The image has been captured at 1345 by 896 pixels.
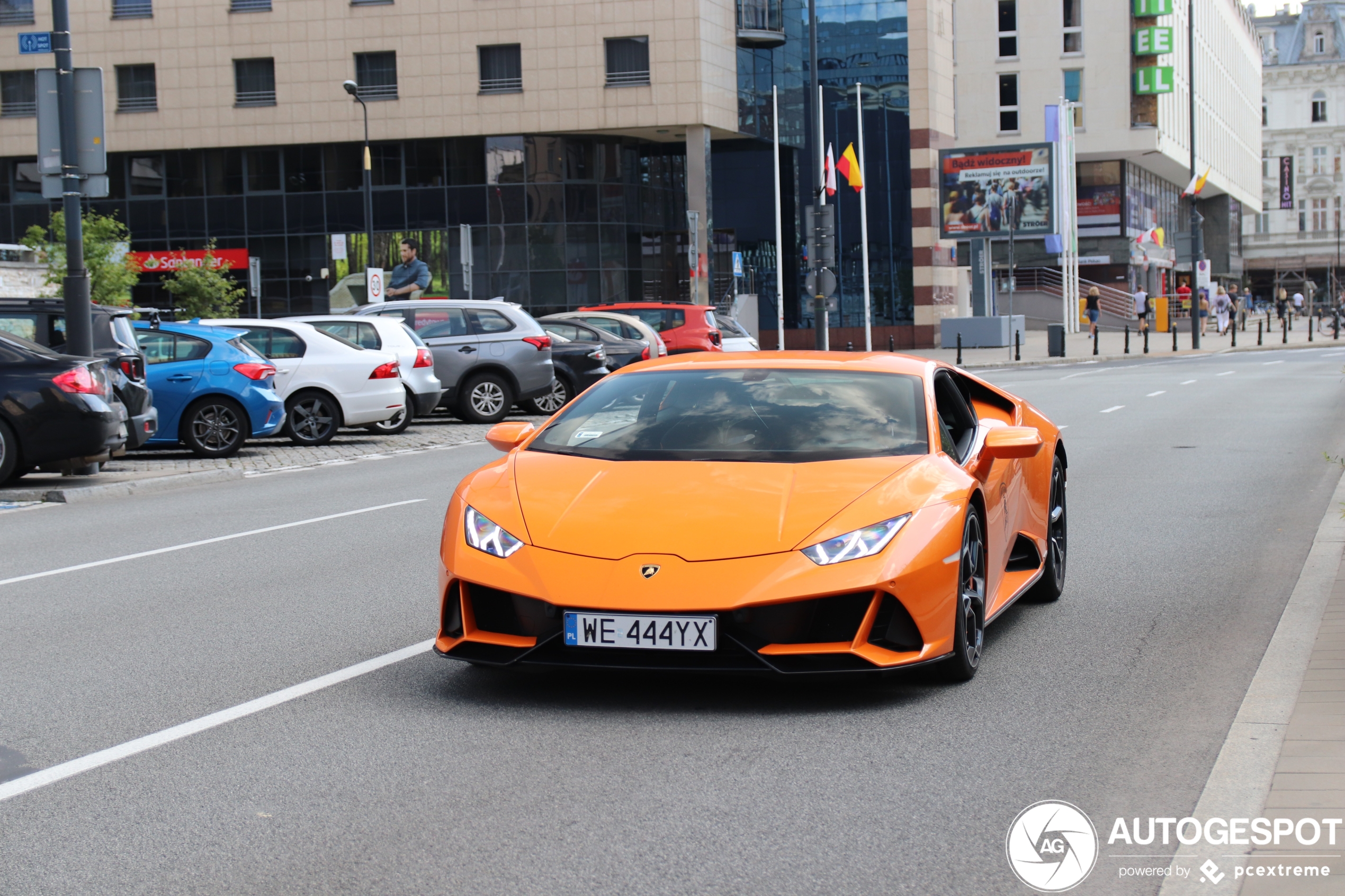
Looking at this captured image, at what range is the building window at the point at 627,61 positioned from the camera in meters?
52.8

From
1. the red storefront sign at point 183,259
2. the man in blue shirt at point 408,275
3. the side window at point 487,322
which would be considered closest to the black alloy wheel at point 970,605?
the side window at point 487,322

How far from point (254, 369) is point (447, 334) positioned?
533cm

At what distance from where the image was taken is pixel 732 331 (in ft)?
108

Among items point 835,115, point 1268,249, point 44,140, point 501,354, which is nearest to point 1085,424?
point 501,354

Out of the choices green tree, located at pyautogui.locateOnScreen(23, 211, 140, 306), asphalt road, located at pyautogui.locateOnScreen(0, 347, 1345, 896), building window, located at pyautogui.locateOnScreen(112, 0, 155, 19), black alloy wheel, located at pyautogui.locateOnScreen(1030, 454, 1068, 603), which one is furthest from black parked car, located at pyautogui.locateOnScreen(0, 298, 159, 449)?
building window, located at pyautogui.locateOnScreen(112, 0, 155, 19)

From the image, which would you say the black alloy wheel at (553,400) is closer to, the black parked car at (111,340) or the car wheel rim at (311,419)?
the car wheel rim at (311,419)

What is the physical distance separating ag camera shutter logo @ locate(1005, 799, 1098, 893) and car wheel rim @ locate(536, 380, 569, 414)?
19.6 metres

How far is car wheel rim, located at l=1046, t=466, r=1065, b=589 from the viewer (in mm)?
7992

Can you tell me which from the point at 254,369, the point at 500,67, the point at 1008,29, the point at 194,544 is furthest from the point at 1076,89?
the point at 194,544

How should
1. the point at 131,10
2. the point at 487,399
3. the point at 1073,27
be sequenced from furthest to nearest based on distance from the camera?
the point at 1073,27, the point at 131,10, the point at 487,399

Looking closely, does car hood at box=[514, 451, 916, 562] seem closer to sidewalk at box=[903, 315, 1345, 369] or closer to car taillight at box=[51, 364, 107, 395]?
car taillight at box=[51, 364, 107, 395]

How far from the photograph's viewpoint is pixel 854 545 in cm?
545

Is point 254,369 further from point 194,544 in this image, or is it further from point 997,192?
point 997,192

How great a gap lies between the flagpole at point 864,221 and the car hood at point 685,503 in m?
50.0
